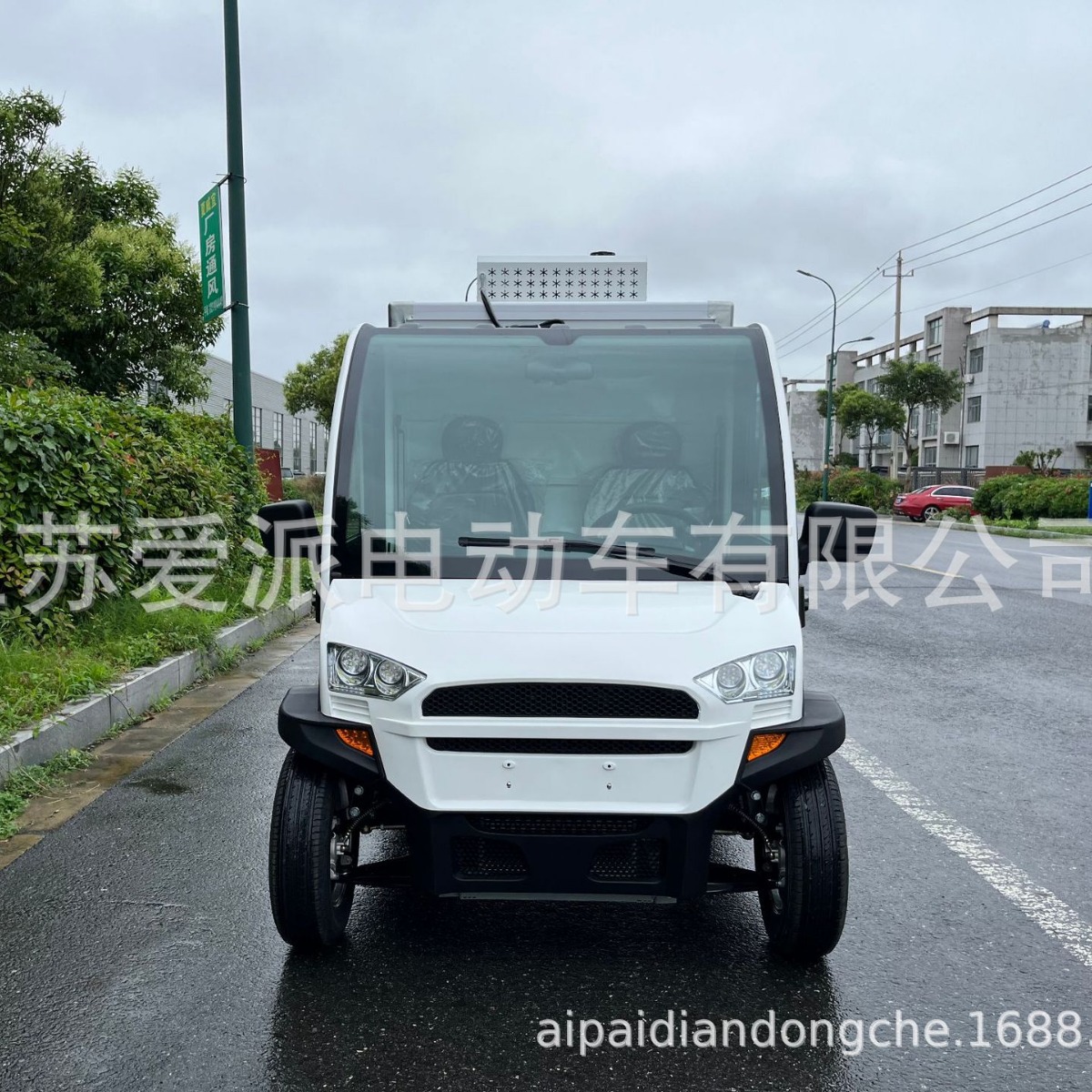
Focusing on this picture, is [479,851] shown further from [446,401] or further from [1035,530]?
[1035,530]

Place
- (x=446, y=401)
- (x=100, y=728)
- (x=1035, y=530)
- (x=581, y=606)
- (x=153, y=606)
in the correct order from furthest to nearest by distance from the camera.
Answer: (x=1035, y=530), (x=153, y=606), (x=100, y=728), (x=446, y=401), (x=581, y=606)

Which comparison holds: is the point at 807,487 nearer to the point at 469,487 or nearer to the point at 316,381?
the point at 316,381

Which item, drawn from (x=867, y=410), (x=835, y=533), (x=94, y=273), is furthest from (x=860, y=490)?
(x=835, y=533)

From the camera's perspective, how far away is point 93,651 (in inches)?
274

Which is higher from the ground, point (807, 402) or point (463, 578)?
point (807, 402)

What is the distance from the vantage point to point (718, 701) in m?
3.11

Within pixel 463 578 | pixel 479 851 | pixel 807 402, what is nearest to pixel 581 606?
pixel 463 578

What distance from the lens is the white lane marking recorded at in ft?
12.3

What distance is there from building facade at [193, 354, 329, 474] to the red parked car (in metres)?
25.2

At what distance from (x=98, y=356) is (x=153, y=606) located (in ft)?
44.0

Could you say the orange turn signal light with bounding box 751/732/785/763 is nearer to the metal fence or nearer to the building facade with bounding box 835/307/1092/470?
the metal fence

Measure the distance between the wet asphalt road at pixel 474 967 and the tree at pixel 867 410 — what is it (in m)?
54.5

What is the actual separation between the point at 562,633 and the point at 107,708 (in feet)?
13.0

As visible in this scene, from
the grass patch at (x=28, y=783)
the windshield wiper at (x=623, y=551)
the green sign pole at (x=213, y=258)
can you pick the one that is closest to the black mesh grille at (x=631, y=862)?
the windshield wiper at (x=623, y=551)
